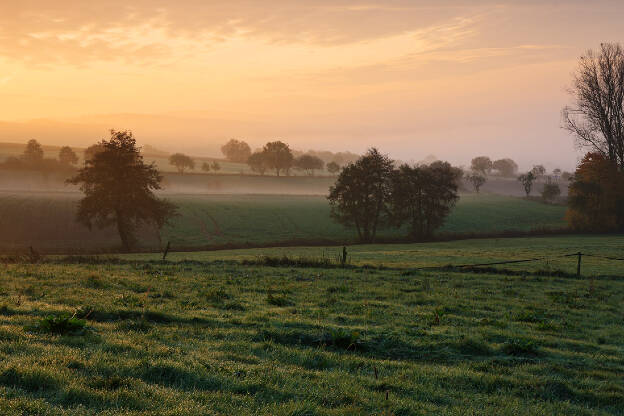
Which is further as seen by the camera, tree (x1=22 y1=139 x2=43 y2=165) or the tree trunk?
tree (x1=22 y1=139 x2=43 y2=165)

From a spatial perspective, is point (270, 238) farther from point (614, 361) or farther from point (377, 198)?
point (614, 361)

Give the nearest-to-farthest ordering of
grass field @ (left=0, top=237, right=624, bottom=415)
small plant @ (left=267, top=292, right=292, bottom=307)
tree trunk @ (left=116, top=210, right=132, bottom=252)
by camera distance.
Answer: grass field @ (left=0, top=237, right=624, bottom=415)
small plant @ (left=267, top=292, right=292, bottom=307)
tree trunk @ (left=116, top=210, right=132, bottom=252)

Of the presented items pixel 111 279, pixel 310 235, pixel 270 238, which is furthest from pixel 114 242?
pixel 111 279

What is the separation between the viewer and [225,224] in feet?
271

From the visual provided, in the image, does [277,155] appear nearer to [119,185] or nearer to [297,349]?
[119,185]

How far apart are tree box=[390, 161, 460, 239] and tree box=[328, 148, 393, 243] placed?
5.84ft

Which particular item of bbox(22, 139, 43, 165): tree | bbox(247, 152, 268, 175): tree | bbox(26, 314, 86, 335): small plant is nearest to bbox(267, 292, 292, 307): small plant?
bbox(26, 314, 86, 335): small plant

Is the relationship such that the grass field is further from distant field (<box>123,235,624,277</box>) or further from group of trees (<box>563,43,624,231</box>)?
group of trees (<box>563,43,624,231</box>)

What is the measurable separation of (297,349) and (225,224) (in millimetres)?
73050

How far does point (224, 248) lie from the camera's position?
6062 centimetres

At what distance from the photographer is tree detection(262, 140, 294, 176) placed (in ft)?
571

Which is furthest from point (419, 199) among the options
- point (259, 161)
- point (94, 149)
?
point (259, 161)

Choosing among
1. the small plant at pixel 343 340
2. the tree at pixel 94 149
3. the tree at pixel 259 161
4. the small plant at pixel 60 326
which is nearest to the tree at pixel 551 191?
the tree at pixel 259 161

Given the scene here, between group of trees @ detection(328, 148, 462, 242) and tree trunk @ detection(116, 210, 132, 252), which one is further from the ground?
group of trees @ detection(328, 148, 462, 242)
